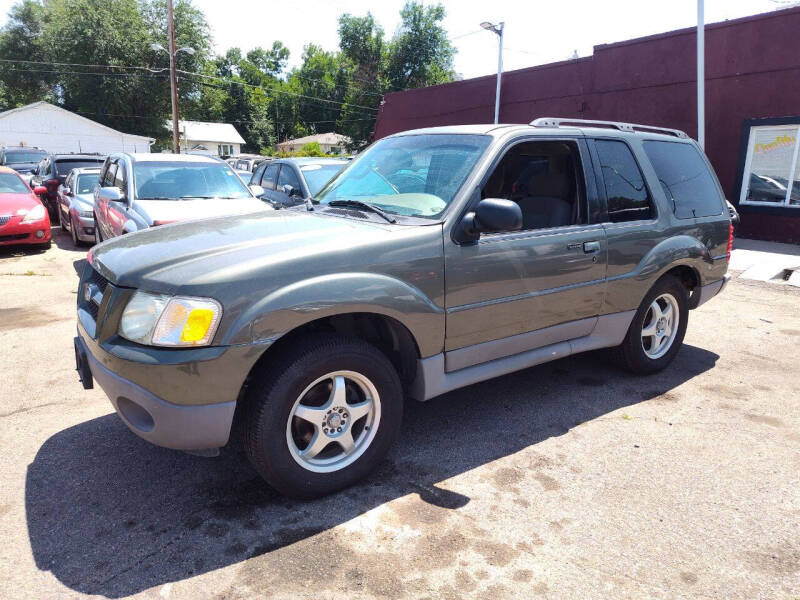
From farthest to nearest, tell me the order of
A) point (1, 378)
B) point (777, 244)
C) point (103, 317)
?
point (777, 244), point (1, 378), point (103, 317)

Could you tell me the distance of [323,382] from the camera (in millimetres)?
3000

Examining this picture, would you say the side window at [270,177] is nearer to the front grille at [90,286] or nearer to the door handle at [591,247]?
the front grille at [90,286]

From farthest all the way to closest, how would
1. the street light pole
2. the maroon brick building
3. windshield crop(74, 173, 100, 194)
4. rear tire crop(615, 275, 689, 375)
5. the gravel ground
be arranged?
the street light pole < the maroon brick building < windshield crop(74, 173, 100, 194) < rear tire crop(615, 275, 689, 375) < the gravel ground

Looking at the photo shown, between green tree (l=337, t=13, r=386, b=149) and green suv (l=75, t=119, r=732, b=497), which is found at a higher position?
green tree (l=337, t=13, r=386, b=149)

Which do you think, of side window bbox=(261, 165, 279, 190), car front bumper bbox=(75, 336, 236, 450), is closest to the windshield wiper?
car front bumper bbox=(75, 336, 236, 450)

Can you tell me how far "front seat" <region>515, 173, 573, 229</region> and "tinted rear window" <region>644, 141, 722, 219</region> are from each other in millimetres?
930

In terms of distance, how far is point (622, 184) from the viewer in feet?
14.1

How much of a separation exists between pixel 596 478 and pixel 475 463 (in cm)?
68

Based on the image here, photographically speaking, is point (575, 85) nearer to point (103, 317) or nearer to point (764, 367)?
point (764, 367)

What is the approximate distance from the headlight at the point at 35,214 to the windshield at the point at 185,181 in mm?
3282

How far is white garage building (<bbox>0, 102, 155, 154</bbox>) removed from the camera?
149ft

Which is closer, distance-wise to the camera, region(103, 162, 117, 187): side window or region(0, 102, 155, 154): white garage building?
region(103, 162, 117, 187): side window

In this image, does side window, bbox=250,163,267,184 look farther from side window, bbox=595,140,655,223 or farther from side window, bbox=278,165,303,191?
side window, bbox=595,140,655,223

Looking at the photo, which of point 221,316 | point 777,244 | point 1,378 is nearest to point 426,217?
point 221,316
